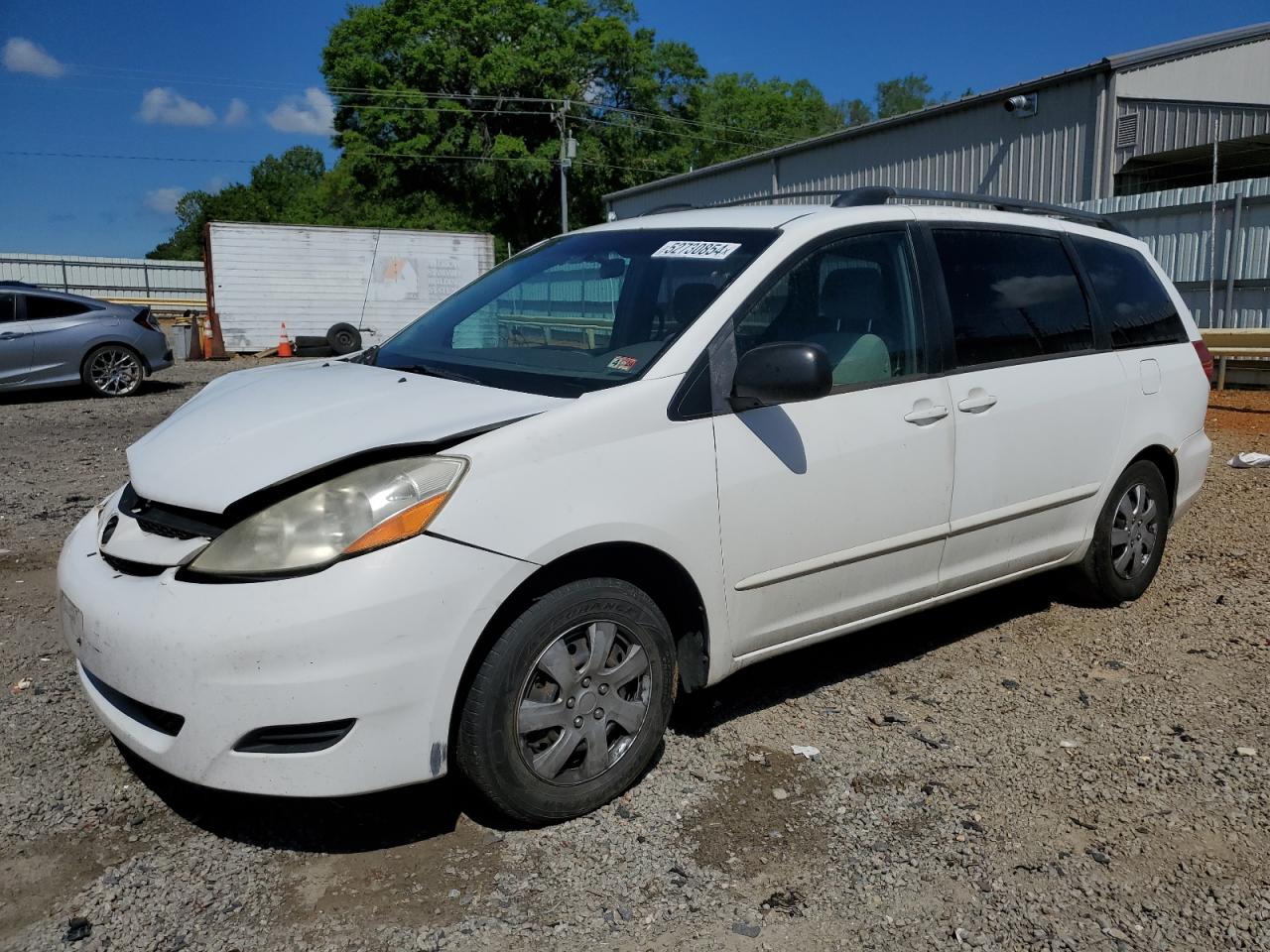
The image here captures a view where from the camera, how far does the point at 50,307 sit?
14.4 metres

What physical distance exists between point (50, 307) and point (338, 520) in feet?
45.2

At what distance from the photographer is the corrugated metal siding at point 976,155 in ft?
62.8

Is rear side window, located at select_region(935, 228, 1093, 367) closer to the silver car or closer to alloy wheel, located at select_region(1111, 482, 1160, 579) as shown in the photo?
alloy wheel, located at select_region(1111, 482, 1160, 579)

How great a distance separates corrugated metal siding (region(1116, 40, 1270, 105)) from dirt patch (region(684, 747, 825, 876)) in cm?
1829

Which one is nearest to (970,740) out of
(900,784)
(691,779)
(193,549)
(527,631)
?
(900,784)

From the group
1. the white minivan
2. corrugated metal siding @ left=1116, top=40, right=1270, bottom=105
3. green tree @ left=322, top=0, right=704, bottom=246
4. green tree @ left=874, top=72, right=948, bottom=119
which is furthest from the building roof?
green tree @ left=874, top=72, right=948, bottom=119

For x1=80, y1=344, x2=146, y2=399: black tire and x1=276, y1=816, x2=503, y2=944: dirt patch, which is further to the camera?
x1=80, y1=344, x2=146, y2=399: black tire

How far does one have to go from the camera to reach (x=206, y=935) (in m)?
2.65

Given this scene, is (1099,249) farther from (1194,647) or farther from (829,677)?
(829,677)

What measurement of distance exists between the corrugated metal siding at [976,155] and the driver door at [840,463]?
487 inches

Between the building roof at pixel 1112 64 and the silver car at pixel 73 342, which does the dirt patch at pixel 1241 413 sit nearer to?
the building roof at pixel 1112 64

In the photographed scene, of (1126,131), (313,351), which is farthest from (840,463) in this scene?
(313,351)

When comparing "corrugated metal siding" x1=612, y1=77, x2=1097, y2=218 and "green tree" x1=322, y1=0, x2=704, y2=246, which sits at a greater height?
"green tree" x1=322, y1=0, x2=704, y2=246

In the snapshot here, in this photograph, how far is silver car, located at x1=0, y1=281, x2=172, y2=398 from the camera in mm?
13992
